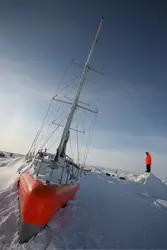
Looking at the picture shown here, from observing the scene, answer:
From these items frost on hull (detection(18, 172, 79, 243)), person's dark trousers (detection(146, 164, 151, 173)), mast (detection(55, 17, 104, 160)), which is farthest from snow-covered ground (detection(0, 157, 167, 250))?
person's dark trousers (detection(146, 164, 151, 173))

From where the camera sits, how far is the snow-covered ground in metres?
4.95

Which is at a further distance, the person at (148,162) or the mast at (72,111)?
the person at (148,162)

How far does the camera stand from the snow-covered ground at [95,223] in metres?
4.95

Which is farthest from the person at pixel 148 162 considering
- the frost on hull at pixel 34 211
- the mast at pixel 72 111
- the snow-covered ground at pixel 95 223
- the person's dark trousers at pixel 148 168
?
the frost on hull at pixel 34 211

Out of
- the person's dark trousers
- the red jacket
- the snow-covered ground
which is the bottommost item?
the snow-covered ground

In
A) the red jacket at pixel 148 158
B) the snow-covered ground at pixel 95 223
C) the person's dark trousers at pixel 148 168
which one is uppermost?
the red jacket at pixel 148 158

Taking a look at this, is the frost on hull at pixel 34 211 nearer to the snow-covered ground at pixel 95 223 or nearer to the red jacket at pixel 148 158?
the snow-covered ground at pixel 95 223

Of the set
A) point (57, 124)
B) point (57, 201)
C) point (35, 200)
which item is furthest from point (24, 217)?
point (57, 124)

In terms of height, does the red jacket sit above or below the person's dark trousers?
above

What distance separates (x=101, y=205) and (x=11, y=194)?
14.3ft

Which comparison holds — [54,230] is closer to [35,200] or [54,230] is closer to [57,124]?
[35,200]

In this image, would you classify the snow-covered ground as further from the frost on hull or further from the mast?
the mast

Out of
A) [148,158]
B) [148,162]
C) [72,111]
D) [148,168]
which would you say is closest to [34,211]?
[72,111]

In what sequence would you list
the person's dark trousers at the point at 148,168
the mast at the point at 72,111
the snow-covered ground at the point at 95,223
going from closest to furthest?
the snow-covered ground at the point at 95,223, the mast at the point at 72,111, the person's dark trousers at the point at 148,168
